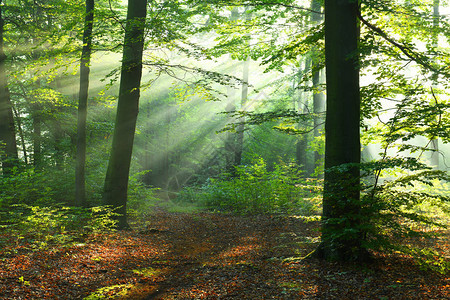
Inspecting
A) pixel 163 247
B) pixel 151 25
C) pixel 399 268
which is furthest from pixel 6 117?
pixel 399 268

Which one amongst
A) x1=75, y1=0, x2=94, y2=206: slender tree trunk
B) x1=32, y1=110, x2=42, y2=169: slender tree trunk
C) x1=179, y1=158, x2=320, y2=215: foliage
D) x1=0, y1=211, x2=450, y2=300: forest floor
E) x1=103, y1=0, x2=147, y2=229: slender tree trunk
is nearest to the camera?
x1=0, y1=211, x2=450, y2=300: forest floor

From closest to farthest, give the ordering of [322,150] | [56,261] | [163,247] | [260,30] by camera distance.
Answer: [56,261] → [163,247] → [260,30] → [322,150]

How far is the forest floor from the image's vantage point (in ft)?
13.6

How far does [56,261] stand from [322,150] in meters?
9.22

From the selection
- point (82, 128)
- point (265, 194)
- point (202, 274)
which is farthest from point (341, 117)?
point (265, 194)

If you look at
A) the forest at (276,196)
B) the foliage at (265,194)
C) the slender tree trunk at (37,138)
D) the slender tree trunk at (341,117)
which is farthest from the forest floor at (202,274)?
the slender tree trunk at (37,138)

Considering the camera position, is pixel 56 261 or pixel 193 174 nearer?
pixel 56 261

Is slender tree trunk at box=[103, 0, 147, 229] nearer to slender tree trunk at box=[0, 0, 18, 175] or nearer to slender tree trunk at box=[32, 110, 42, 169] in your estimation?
slender tree trunk at box=[0, 0, 18, 175]

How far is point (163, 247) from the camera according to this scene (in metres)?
7.30

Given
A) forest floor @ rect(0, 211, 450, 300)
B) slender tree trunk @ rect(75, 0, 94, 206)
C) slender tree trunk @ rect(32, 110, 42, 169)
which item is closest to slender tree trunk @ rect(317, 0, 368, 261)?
forest floor @ rect(0, 211, 450, 300)

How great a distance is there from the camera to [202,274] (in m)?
5.30

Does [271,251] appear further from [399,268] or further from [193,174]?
[193,174]

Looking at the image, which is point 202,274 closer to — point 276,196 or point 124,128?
point 124,128

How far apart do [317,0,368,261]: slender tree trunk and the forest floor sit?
34cm
